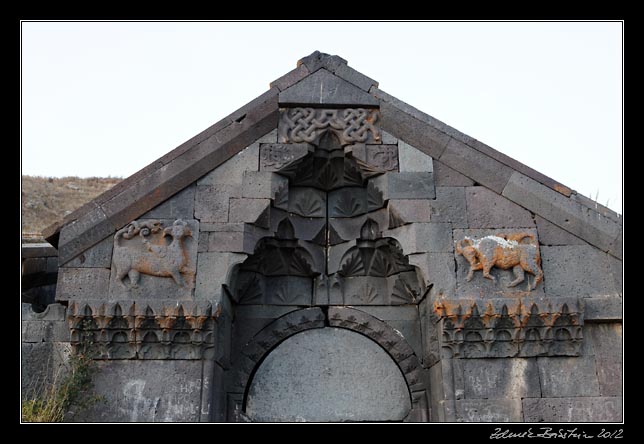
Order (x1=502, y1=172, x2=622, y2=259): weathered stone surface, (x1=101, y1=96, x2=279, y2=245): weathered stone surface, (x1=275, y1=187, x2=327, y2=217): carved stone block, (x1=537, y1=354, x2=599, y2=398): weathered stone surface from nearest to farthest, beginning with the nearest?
(x1=537, y1=354, x2=599, y2=398): weathered stone surface < (x1=502, y1=172, x2=622, y2=259): weathered stone surface < (x1=101, y1=96, x2=279, y2=245): weathered stone surface < (x1=275, y1=187, x2=327, y2=217): carved stone block

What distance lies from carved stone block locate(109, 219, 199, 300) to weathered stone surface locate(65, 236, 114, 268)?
0.10 metres

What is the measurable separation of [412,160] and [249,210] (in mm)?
2027

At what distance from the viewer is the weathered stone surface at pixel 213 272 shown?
7570 millimetres

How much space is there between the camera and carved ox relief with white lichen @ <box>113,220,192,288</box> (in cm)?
761

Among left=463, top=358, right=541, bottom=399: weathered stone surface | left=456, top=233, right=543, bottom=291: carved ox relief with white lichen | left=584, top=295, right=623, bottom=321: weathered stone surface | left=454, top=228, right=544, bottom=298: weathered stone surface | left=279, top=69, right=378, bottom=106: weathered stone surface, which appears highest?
left=279, top=69, right=378, bottom=106: weathered stone surface

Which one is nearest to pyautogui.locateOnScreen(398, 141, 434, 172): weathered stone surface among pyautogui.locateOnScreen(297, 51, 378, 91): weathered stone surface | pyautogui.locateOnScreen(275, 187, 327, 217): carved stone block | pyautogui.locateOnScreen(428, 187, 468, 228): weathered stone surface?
pyautogui.locateOnScreen(428, 187, 468, 228): weathered stone surface

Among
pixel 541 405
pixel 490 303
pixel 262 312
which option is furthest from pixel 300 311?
pixel 541 405

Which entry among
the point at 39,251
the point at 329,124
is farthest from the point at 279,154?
the point at 39,251

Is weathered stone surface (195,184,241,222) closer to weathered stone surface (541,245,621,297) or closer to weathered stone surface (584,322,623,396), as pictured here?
weathered stone surface (541,245,621,297)

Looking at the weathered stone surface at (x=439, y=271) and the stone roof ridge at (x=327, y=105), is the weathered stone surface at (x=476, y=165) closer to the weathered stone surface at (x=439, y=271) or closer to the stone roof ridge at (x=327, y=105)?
the stone roof ridge at (x=327, y=105)

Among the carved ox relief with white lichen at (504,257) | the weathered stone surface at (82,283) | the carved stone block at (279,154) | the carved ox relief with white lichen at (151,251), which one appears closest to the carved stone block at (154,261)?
the carved ox relief with white lichen at (151,251)

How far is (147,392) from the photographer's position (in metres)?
7.25

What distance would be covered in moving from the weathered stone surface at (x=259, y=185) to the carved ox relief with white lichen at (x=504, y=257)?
2.24 m

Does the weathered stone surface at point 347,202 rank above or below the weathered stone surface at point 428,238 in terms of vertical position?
above
